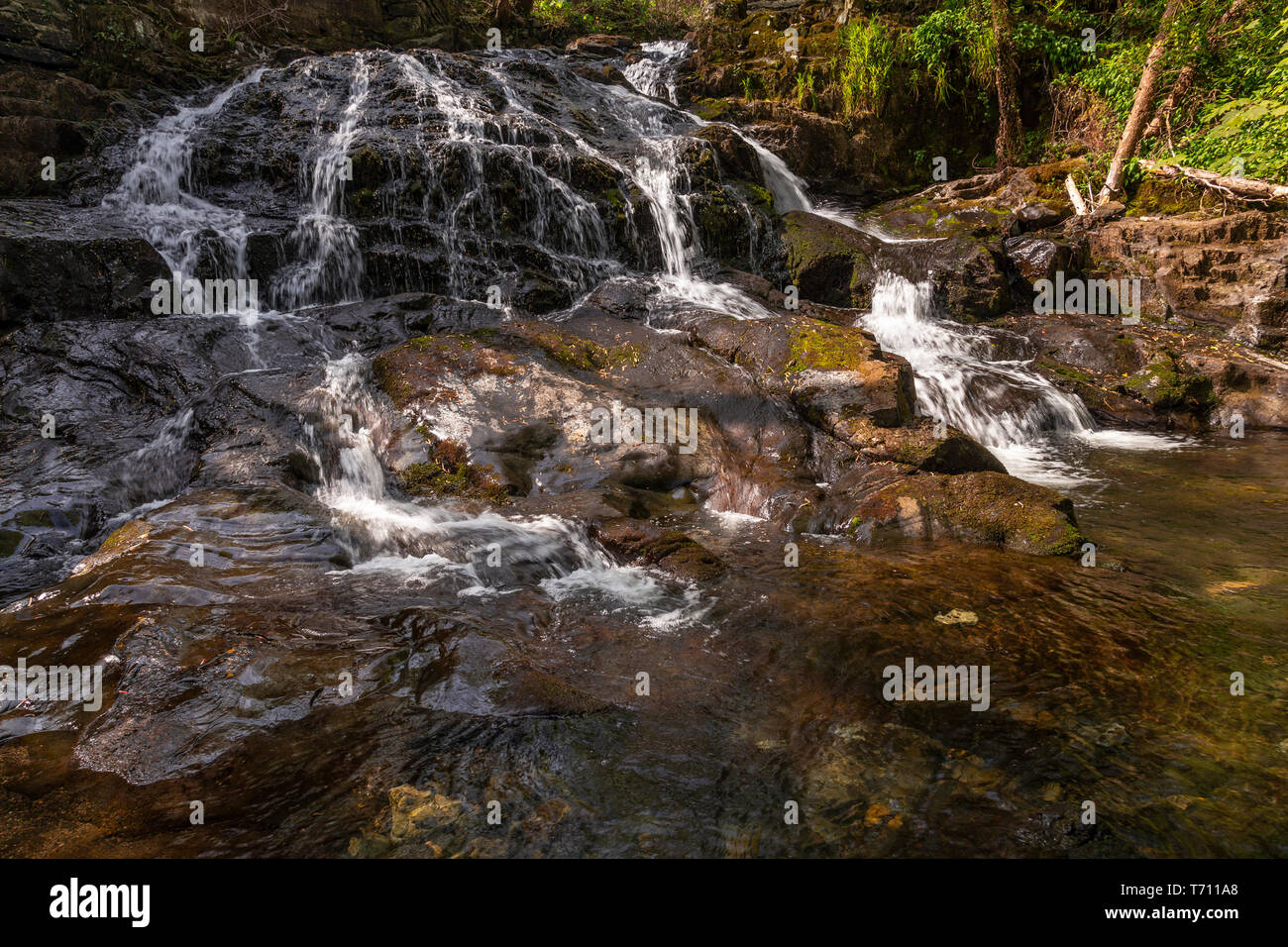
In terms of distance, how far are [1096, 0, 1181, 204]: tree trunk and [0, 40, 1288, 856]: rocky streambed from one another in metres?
1.00

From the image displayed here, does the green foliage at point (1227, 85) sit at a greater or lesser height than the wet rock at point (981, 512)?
greater

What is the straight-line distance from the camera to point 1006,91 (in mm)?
14195

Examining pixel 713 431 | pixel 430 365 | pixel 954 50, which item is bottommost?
pixel 713 431

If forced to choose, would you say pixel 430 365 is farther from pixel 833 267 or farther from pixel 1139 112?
pixel 1139 112

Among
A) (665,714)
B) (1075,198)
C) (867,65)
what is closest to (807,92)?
(867,65)

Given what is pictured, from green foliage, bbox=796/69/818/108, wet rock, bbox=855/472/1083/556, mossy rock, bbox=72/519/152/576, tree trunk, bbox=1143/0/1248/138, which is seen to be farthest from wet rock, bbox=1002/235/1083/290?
mossy rock, bbox=72/519/152/576

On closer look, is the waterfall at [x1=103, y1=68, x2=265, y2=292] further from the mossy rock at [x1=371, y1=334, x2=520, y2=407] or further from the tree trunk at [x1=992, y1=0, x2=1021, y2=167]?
the tree trunk at [x1=992, y1=0, x2=1021, y2=167]

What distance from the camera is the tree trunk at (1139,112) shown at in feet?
37.3

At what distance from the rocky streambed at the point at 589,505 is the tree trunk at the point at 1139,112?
100 centimetres

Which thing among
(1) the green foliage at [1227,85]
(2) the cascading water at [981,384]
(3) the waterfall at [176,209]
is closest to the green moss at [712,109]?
(2) the cascading water at [981,384]

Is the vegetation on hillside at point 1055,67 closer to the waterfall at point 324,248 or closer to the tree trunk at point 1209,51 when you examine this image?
the tree trunk at point 1209,51

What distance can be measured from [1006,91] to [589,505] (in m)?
14.5

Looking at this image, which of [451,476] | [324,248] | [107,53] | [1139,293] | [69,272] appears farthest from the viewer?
[107,53]
